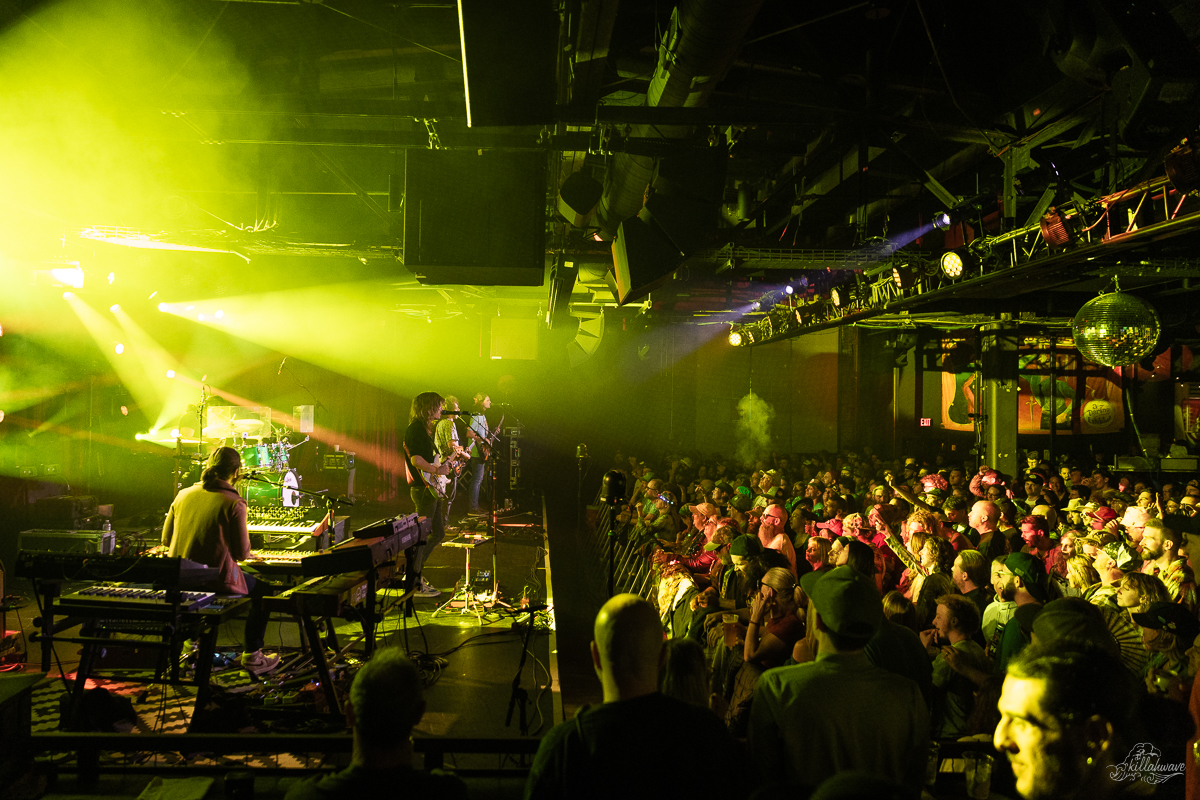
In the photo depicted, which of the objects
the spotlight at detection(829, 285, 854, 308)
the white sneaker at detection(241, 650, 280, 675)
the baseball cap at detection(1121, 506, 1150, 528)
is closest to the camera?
the white sneaker at detection(241, 650, 280, 675)

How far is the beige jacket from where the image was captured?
3.93 m

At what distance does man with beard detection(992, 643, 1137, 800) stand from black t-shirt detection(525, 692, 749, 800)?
56 cm

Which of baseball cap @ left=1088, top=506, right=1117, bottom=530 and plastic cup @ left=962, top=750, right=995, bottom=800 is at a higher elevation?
baseball cap @ left=1088, top=506, right=1117, bottom=530

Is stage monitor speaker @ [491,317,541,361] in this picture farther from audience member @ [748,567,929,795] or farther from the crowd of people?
audience member @ [748,567,929,795]

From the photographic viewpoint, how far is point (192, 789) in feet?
6.63

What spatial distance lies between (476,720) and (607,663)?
255cm

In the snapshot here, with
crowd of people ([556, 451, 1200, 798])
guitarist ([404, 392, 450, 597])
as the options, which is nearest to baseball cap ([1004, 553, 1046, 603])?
crowd of people ([556, 451, 1200, 798])

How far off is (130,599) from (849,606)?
3.61m

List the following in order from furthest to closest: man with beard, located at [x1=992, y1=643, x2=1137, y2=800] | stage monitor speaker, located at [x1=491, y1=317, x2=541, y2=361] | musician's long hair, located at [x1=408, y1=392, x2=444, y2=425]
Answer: stage monitor speaker, located at [x1=491, y1=317, x2=541, y2=361], musician's long hair, located at [x1=408, y1=392, x2=444, y2=425], man with beard, located at [x1=992, y1=643, x2=1137, y2=800]

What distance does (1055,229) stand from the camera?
4.56 metres

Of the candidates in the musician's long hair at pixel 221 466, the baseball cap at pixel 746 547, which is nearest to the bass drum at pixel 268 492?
the musician's long hair at pixel 221 466

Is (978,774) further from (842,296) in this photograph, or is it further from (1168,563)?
(842,296)

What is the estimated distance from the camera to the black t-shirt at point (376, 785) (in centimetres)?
137

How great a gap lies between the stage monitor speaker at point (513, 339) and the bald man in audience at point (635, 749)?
1165cm
